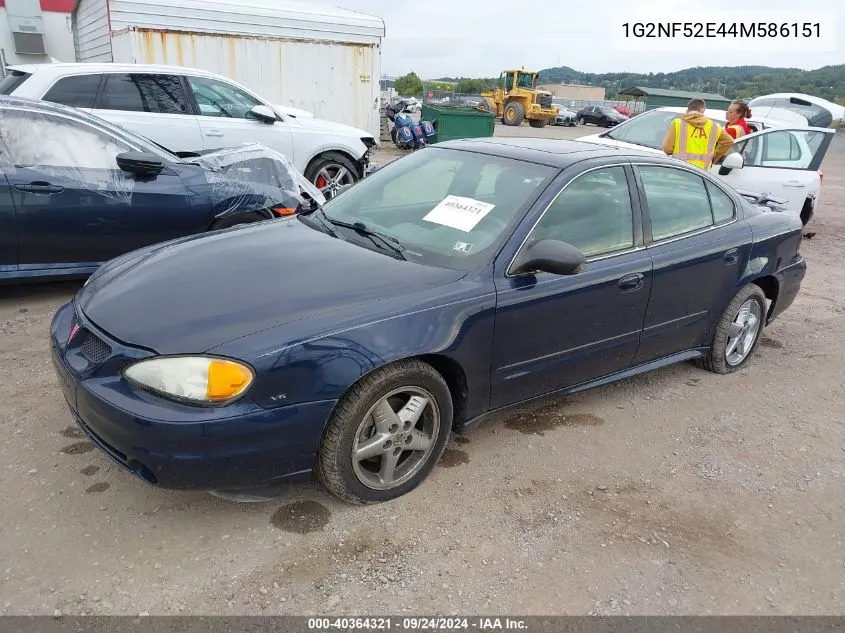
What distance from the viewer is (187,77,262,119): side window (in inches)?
298

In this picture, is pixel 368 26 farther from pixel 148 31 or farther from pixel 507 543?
pixel 507 543

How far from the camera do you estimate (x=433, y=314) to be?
108 inches

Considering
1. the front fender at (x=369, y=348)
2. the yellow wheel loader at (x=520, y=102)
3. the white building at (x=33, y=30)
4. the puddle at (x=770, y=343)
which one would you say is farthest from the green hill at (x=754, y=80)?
the front fender at (x=369, y=348)

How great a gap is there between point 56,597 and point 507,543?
1646mm

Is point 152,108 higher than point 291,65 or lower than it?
lower

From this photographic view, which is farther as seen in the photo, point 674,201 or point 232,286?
point 674,201

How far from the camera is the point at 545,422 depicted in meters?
3.70

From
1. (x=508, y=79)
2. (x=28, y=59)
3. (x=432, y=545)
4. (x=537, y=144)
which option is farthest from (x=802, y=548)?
(x=508, y=79)

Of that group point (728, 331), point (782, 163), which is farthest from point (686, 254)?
point (782, 163)

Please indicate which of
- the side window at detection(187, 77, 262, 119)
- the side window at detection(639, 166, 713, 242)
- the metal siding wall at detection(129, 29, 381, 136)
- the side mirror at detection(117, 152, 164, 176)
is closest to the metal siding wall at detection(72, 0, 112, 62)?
the metal siding wall at detection(129, 29, 381, 136)

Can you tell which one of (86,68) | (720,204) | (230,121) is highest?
(86,68)

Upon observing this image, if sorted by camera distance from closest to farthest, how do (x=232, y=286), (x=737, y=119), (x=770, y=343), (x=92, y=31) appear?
(x=232, y=286), (x=770, y=343), (x=737, y=119), (x=92, y=31)

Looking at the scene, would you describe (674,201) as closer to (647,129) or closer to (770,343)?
(770,343)

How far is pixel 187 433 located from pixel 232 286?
2.35ft
